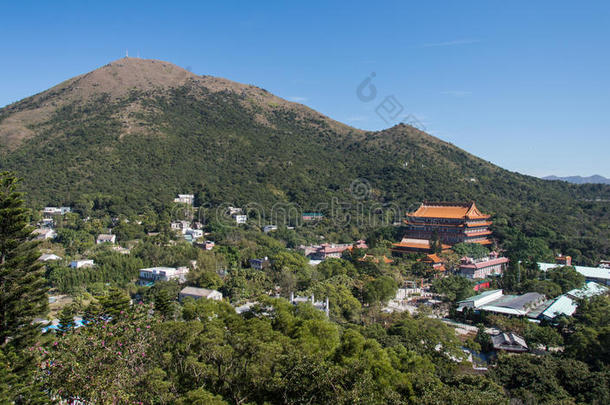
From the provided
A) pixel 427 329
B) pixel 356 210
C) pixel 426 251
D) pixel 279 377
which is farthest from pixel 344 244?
pixel 279 377

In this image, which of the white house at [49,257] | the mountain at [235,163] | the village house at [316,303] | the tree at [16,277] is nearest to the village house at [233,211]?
the mountain at [235,163]

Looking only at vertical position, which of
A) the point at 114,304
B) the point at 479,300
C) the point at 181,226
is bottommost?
the point at 479,300

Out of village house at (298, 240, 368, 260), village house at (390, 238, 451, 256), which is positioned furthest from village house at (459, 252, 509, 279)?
village house at (298, 240, 368, 260)

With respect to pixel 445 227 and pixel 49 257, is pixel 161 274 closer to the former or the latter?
pixel 49 257

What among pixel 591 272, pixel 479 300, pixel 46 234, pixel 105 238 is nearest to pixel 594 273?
pixel 591 272

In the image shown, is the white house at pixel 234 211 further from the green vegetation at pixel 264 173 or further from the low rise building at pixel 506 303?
the low rise building at pixel 506 303

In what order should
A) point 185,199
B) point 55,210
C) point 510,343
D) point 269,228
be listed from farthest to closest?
point 185,199 → point 269,228 → point 55,210 → point 510,343

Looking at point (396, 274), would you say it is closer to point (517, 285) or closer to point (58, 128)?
point (517, 285)
